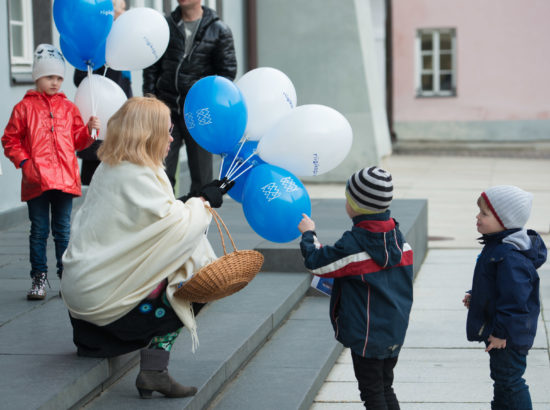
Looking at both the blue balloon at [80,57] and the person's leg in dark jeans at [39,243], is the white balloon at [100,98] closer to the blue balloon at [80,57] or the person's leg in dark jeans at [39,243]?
the blue balloon at [80,57]

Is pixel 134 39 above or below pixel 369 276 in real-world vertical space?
above

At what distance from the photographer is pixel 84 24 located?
5273mm

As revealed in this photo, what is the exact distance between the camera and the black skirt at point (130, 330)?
4062 mm

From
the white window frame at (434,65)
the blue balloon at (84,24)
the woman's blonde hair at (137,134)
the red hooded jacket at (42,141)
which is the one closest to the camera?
the woman's blonde hair at (137,134)

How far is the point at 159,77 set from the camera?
24.3 feet

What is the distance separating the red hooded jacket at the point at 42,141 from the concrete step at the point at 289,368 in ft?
4.95

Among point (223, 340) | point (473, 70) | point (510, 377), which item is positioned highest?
point (473, 70)

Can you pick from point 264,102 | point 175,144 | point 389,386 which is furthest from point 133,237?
point 175,144

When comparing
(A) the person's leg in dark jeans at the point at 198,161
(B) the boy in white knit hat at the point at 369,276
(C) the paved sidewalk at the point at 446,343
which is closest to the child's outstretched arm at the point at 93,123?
(B) the boy in white knit hat at the point at 369,276

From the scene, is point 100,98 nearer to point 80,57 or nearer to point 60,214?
point 80,57

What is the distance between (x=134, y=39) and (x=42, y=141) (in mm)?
775

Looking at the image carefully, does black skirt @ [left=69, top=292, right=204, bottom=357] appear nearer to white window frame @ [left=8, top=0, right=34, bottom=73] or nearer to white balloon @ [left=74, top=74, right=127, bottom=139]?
white balloon @ [left=74, top=74, right=127, bottom=139]

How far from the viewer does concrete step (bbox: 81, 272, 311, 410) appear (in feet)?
13.8

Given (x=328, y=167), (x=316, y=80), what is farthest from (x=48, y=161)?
(x=316, y=80)
